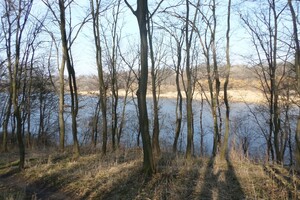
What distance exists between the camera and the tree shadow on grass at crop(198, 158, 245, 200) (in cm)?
632

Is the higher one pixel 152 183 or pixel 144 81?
pixel 144 81

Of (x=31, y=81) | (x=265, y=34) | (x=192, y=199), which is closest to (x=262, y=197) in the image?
(x=192, y=199)

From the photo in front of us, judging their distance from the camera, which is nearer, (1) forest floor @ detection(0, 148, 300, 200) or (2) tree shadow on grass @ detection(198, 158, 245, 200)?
(2) tree shadow on grass @ detection(198, 158, 245, 200)

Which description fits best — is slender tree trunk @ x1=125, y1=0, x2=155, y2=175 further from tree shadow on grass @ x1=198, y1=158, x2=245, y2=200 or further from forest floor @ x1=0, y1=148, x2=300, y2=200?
tree shadow on grass @ x1=198, y1=158, x2=245, y2=200

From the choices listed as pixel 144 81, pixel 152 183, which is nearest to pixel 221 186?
pixel 152 183

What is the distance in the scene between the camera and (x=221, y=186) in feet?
22.6

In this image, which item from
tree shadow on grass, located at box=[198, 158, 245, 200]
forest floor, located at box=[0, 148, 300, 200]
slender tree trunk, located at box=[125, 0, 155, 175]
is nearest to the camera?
tree shadow on grass, located at box=[198, 158, 245, 200]

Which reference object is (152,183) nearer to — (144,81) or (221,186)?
(221,186)

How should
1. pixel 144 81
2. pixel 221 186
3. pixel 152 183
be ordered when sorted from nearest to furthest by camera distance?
1. pixel 221 186
2. pixel 152 183
3. pixel 144 81

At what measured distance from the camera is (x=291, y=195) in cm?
602

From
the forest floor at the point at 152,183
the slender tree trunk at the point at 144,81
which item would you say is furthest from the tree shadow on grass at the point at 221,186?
the slender tree trunk at the point at 144,81

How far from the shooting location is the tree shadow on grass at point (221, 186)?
20.7ft

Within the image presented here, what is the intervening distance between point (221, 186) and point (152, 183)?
162cm

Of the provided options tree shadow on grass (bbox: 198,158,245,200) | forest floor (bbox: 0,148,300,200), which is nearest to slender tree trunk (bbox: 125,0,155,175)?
forest floor (bbox: 0,148,300,200)
